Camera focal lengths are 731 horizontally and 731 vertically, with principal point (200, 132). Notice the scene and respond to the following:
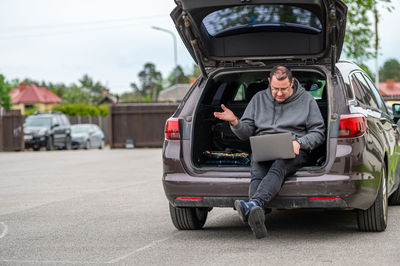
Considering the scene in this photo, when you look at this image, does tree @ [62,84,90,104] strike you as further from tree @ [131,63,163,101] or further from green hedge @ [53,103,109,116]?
green hedge @ [53,103,109,116]

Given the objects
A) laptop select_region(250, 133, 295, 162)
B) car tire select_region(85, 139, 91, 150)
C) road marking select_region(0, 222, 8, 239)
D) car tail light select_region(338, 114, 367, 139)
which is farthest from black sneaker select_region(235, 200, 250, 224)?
car tire select_region(85, 139, 91, 150)

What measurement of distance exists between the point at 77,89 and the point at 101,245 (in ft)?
389

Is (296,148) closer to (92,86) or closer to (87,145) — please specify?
(87,145)

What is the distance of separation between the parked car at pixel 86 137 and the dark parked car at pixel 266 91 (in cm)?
2802

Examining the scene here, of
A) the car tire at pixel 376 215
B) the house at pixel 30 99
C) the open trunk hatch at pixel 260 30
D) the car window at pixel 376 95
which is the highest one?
the house at pixel 30 99

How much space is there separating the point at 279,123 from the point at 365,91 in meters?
1.23

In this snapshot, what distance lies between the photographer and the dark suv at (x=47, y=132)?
110ft

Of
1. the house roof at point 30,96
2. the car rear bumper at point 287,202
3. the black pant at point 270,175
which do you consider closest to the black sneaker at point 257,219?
the black pant at point 270,175

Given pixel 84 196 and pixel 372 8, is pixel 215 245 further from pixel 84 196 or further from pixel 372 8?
pixel 372 8

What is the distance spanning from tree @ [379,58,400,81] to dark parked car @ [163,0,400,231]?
15709cm

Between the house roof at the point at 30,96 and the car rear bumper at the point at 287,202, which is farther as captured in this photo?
the house roof at the point at 30,96

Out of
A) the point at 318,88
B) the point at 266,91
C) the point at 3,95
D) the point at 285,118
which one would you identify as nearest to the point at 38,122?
the point at 318,88

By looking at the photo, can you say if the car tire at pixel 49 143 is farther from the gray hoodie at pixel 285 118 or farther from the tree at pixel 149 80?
the tree at pixel 149 80

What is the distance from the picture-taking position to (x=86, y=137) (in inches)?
1403
